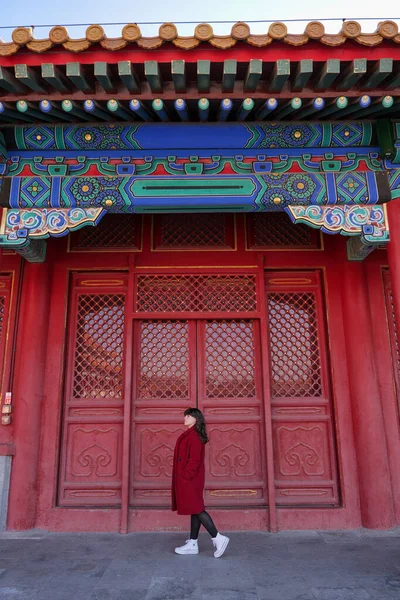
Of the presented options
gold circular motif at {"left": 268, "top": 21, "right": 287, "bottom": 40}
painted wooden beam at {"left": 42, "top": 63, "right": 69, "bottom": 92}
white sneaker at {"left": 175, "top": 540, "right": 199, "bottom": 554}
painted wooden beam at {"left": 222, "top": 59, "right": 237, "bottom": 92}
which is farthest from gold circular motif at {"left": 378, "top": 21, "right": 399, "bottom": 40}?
white sneaker at {"left": 175, "top": 540, "right": 199, "bottom": 554}

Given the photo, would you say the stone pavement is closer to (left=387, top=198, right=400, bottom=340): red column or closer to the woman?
the woman

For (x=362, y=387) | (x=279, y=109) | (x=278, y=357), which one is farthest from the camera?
(x=278, y=357)

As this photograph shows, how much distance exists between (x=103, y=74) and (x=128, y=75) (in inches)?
8.0

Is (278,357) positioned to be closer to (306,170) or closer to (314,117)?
(306,170)

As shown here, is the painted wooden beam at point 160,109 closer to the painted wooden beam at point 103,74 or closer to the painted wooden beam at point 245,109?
the painted wooden beam at point 103,74

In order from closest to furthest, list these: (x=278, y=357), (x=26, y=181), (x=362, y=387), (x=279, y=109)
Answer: (x=279, y=109), (x=26, y=181), (x=362, y=387), (x=278, y=357)

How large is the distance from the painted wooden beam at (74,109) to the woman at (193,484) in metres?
2.97

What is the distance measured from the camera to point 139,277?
538cm

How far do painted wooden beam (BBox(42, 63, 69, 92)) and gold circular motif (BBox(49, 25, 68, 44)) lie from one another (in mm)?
183

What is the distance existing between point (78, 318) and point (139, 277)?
0.93 metres

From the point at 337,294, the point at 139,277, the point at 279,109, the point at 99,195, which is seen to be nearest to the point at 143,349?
the point at 139,277

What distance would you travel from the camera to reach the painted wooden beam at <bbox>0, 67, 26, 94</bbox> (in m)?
3.46

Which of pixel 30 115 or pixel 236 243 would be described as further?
pixel 236 243

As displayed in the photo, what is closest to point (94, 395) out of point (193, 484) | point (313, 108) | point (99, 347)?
point (99, 347)
